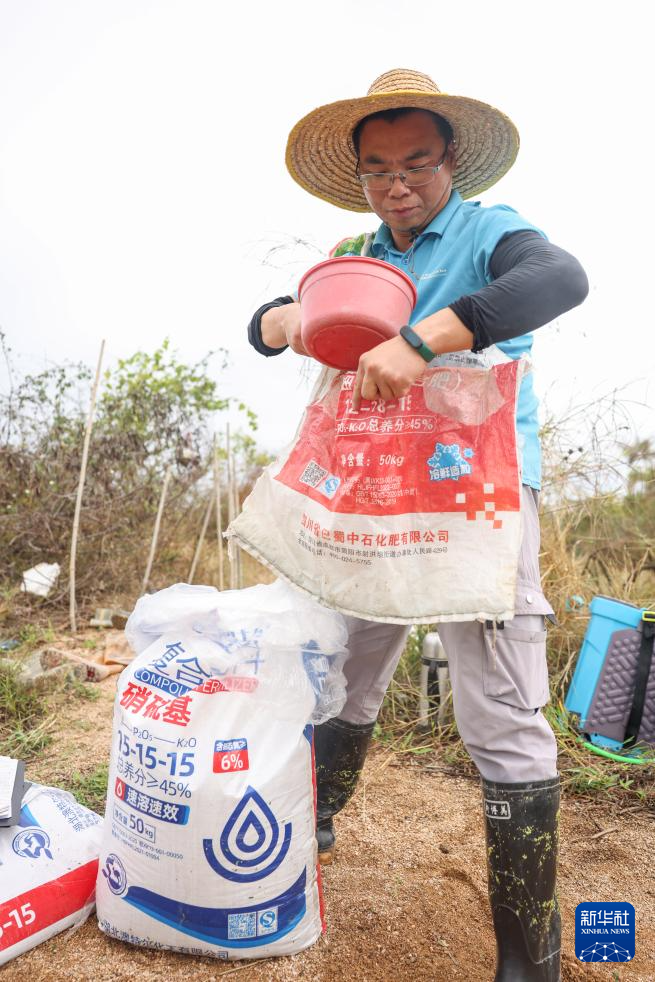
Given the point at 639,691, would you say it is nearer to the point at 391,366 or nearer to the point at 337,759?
the point at 337,759

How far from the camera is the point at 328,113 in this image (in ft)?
4.41

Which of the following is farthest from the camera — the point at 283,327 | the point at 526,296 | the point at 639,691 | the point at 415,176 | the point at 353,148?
the point at 639,691

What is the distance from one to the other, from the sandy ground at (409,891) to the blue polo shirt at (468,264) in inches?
37.2

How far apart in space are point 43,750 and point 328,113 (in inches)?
81.4

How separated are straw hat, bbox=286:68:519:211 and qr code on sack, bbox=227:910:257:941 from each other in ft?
4.90

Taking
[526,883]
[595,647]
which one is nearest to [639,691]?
[595,647]

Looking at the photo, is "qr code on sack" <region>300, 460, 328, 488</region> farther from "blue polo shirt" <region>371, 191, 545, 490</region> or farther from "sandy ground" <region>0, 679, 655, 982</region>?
"sandy ground" <region>0, 679, 655, 982</region>

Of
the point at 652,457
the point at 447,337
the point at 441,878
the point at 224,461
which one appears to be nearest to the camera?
the point at 447,337

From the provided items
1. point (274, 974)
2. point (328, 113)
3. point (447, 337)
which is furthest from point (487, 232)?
point (274, 974)

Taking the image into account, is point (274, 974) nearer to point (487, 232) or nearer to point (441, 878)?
point (441, 878)

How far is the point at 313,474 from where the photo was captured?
1.33 metres

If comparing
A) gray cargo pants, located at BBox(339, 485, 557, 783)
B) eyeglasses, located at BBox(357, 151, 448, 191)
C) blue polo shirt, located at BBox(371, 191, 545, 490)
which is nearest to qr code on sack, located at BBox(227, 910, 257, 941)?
gray cargo pants, located at BBox(339, 485, 557, 783)

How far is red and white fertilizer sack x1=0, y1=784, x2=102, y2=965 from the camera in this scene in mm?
1258

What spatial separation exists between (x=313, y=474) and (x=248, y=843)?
26.9 inches
